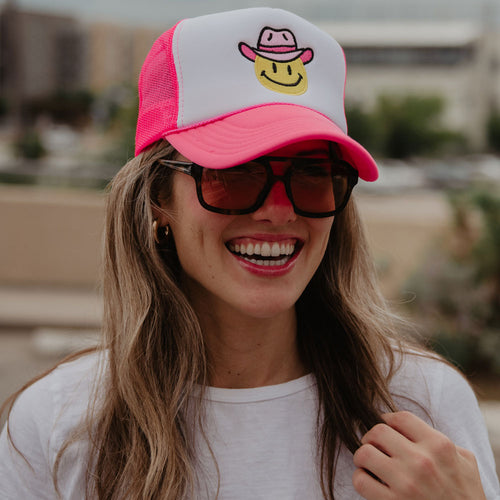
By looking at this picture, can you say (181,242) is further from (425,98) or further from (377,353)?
(425,98)

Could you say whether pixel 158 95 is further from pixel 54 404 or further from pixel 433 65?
pixel 433 65

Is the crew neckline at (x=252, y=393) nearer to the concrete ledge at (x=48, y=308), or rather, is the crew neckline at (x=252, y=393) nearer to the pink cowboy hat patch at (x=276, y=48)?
the pink cowboy hat patch at (x=276, y=48)

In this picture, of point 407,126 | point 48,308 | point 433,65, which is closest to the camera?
point 48,308

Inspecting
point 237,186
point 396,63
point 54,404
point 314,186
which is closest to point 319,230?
point 314,186

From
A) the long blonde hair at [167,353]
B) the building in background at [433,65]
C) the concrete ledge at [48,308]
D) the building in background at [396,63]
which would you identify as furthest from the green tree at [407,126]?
the long blonde hair at [167,353]

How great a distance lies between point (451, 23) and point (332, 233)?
86.3 meters

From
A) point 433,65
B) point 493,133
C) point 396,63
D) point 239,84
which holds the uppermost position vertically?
point 396,63

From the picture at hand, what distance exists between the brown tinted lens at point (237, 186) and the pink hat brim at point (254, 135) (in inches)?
1.9

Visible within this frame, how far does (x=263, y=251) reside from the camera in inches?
56.4

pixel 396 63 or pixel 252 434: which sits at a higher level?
pixel 396 63

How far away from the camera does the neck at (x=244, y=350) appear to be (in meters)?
1.61

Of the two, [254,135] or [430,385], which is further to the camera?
[430,385]

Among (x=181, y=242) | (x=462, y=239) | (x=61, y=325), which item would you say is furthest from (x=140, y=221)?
(x=61, y=325)

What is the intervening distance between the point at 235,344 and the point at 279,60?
2.21ft
